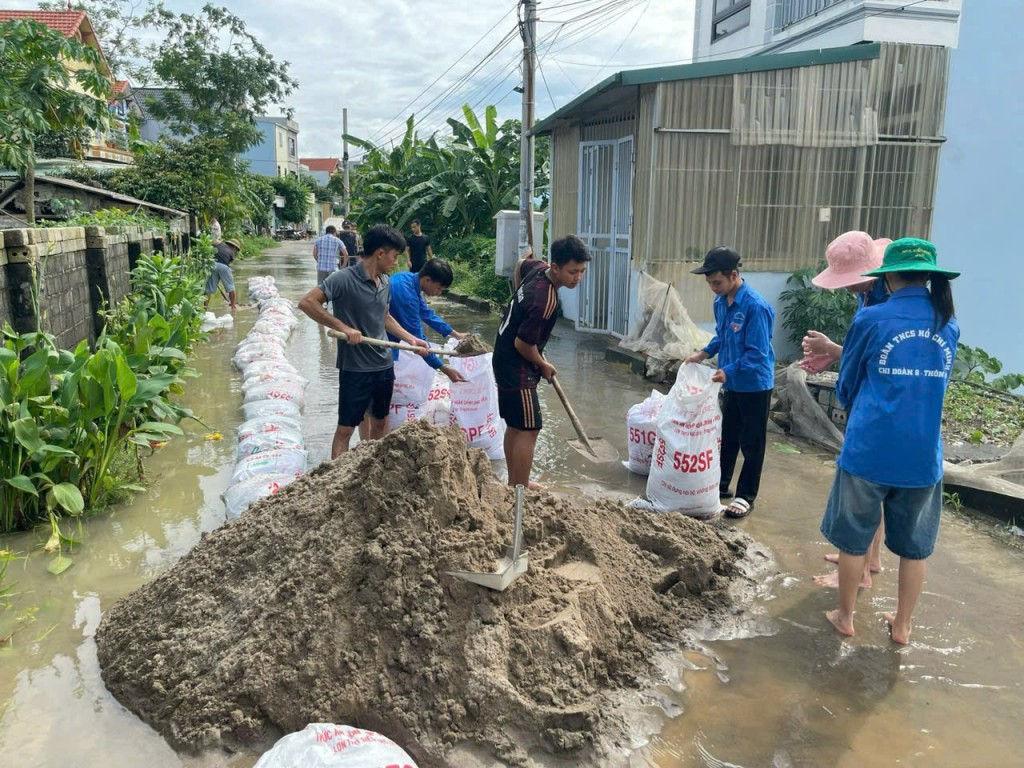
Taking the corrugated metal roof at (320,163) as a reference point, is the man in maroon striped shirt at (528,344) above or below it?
below

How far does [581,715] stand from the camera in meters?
2.47

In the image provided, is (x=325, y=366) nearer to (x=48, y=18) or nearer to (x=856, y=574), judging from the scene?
(x=856, y=574)

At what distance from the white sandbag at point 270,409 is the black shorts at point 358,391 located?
0.92m

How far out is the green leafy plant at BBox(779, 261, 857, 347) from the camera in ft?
26.7

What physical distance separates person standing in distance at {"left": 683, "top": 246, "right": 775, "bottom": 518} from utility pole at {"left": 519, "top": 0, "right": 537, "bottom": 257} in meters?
7.18

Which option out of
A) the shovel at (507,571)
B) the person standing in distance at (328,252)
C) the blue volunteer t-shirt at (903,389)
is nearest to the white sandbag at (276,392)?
the shovel at (507,571)

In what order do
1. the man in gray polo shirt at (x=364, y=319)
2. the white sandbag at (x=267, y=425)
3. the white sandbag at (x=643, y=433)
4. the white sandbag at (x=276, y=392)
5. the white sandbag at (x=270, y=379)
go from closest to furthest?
the man in gray polo shirt at (x=364, y=319), the white sandbag at (x=267, y=425), the white sandbag at (x=643, y=433), the white sandbag at (x=276, y=392), the white sandbag at (x=270, y=379)

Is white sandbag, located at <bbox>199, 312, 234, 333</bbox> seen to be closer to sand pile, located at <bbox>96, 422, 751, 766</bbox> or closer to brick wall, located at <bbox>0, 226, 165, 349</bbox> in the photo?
brick wall, located at <bbox>0, 226, 165, 349</bbox>

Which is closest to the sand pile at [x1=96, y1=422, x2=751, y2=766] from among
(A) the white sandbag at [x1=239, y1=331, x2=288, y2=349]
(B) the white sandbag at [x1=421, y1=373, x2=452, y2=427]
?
(B) the white sandbag at [x1=421, y1=373, x2=452, y2=427]

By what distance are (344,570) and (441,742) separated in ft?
2.23

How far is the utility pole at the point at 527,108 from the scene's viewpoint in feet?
37.1

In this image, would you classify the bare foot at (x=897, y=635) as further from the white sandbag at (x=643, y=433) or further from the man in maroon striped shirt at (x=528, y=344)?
the white sandbag at (x=643, y=433)

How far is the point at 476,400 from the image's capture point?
16.7ft

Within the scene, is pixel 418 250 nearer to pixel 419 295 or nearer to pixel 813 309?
pixel 813 309
